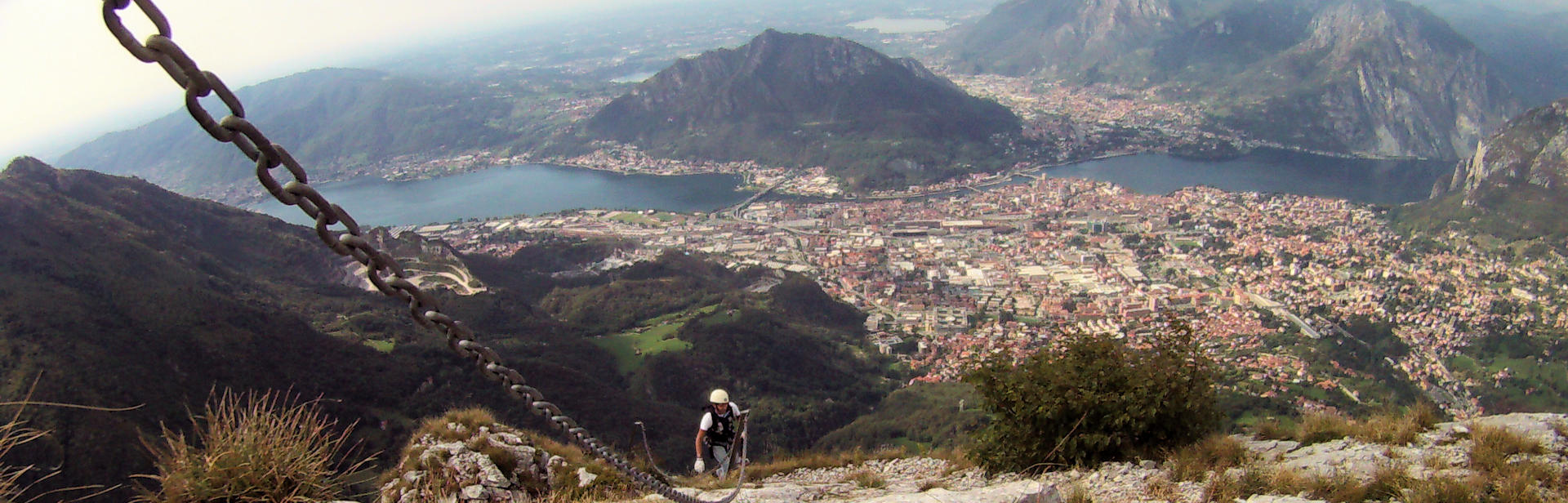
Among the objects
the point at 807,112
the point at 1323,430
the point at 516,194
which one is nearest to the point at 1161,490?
the point at 1323,430

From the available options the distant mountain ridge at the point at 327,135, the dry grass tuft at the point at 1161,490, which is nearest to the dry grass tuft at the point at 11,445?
the dry grass tuft at the point at 1161,490

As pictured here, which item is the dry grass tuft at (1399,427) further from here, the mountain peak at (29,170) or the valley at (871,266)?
the mountain peak at (29,170)

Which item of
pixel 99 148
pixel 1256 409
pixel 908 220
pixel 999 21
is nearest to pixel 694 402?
pixel 1256 409

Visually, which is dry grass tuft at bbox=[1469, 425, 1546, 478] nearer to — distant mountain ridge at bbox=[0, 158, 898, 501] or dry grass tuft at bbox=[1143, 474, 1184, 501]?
dry grass tuft at bbox=[1143, 474, 1184, 501]

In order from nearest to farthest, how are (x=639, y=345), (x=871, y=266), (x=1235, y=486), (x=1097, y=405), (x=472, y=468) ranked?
(x=1235, y=486), (x=472, y=468), (x=1097, y=405), (x=639, y=345), (x=871, y=266)

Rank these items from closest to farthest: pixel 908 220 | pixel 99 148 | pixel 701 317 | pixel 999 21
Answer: pixel 701 317, pixel 908 220, pixel 99 148, pixel 999 21

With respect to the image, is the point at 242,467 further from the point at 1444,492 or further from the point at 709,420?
the point at 1444,492

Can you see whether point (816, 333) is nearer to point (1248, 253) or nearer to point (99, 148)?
Answer: point (1248, 253)
